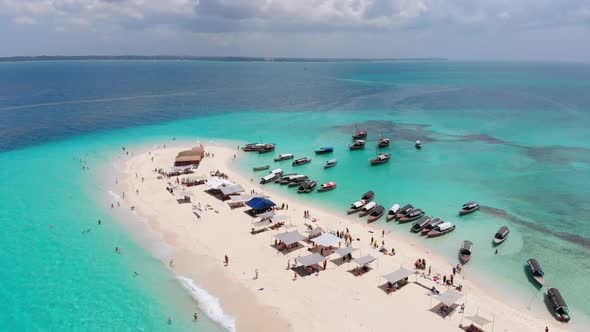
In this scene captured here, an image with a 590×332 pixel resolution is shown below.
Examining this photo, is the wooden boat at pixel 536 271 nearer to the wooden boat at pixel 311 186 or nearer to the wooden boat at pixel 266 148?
the wooden boat at pixel 311 186

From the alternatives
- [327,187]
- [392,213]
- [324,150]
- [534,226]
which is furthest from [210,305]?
[324,150]

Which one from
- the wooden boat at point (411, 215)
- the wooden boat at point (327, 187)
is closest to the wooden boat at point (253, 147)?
the wooden boat at point (327, 187)

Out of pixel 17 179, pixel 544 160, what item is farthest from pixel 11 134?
pixel 544 160

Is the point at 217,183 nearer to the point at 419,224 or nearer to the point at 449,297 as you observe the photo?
the point at 419,224

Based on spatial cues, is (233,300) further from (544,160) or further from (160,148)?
(544,160)

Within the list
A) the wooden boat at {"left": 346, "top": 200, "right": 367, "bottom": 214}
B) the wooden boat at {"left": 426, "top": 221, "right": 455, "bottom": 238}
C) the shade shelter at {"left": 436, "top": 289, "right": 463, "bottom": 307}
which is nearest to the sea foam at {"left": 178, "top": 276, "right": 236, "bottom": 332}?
the shade shelter at {"left": 436, "top": 289, "right": 463, "bottom": 307}

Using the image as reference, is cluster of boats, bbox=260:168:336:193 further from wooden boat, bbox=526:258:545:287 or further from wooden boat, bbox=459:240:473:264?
wooden boat, bbox=526:258:545:287

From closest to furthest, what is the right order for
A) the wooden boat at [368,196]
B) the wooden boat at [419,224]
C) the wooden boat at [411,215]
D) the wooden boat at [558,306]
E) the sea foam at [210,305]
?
1. the sea foam at [210,305]
2. the wooden boat at [558,306]
3. the wooden boat at [419,224]
4. the wooden boat at [411,215]
5. the wooden boat at [368,196]
